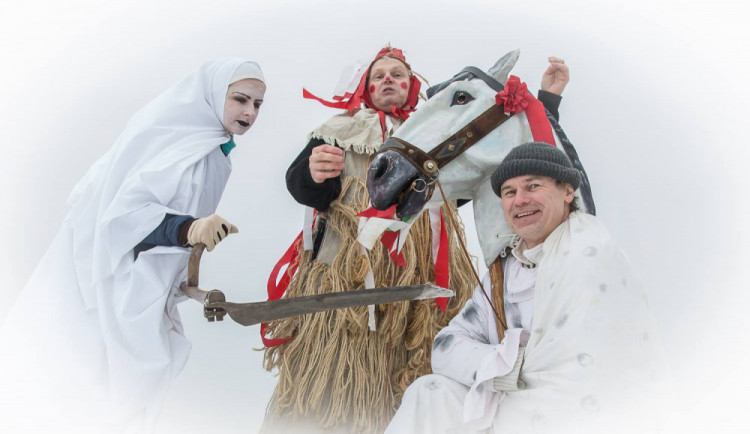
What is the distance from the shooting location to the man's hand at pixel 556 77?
105cm

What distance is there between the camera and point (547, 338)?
822 millimetres

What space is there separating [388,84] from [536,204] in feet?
1.84

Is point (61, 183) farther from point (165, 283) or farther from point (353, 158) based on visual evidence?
point (353, 158)

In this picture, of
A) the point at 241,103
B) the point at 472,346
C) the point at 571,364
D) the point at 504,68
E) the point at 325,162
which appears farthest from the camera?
the point at 241,103

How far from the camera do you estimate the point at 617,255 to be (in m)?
0.84

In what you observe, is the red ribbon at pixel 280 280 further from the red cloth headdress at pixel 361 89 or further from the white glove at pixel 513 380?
the white glove at pixel 513 380

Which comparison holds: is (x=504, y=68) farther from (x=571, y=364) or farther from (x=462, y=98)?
(x=571, y=364)

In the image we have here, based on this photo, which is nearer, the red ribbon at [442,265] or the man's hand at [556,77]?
the man's hand at [556,77]

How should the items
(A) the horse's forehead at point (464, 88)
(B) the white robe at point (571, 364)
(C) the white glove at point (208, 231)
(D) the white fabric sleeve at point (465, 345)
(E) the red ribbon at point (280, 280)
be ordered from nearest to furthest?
(B) the white robe at point (571, 364) < (D) the white fabric sleeve at point (465, 345) < (A) the horse's forehead at point (464, 88) < (C) the white glove at point (208, 231) < (E) the red ribbon at point (280, 280)

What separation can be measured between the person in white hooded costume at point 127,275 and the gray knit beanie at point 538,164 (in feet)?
1.75

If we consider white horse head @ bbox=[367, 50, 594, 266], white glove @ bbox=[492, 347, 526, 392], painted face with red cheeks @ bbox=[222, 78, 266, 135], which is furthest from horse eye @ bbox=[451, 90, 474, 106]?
painted face with red cheeks @ bbox=[222, 78, 266, 135]

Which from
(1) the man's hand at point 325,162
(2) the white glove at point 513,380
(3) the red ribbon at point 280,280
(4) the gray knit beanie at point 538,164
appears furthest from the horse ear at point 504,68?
(3) the red ribbon at point 280,280

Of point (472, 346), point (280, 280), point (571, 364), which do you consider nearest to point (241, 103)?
point (280, 280)

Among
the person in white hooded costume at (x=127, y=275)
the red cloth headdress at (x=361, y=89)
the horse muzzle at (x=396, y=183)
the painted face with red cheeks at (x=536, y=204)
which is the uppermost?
the red cloth headdress at (x=361, y=89)
